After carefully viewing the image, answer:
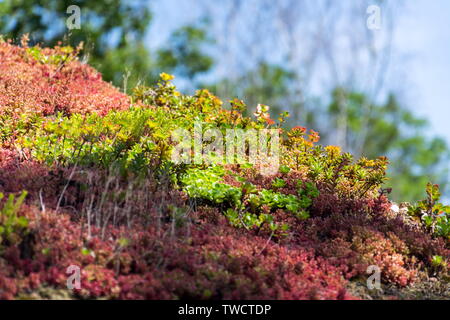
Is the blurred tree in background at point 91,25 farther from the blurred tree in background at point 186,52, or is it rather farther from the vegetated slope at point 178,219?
the vegetated slope at point 178,219

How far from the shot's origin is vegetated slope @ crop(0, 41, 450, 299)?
4289mm

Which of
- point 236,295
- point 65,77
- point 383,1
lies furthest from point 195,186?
point 383,1

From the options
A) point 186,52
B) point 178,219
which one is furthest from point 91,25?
point 178,219

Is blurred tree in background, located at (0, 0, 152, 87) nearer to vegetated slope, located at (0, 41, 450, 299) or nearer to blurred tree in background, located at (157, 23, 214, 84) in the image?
blurred tree in background, located at (157, 23, 214, 84)

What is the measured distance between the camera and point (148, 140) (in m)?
6.55

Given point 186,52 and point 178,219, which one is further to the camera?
point 186,52

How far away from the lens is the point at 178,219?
5.38m

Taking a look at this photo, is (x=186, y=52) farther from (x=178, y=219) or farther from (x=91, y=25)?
(x=178, y=219)

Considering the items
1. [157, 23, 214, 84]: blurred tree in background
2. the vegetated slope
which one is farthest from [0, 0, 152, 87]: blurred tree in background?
the vegetated slope

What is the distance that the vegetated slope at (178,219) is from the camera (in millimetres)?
4289

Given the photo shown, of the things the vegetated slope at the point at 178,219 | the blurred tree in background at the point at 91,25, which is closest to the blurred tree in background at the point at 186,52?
the blurred tree in background at the point at 91,25
